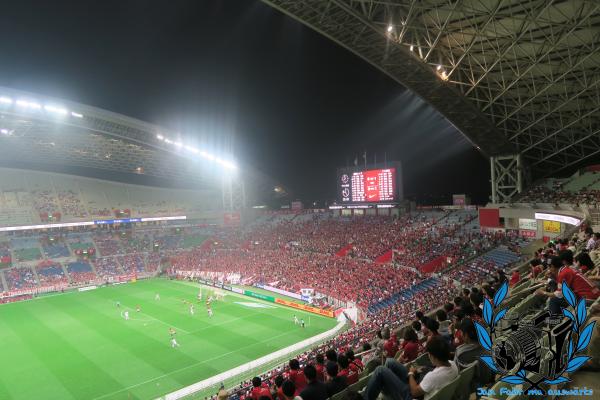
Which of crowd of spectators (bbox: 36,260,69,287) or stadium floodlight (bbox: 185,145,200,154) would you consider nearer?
stadium floodlight (bbox: 185,145,200,154)

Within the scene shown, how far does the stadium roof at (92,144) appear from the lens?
36.5 meters

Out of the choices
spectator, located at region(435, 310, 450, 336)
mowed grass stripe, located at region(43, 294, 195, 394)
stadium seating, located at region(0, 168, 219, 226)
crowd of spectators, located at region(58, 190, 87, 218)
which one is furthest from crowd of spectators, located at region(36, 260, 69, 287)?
spectator, located at region(435, 310, 450, 336)

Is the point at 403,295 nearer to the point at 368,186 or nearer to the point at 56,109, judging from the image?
the point at 368,186

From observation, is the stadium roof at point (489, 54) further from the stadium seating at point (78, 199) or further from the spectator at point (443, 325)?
the stadium seating at point (78, 199)

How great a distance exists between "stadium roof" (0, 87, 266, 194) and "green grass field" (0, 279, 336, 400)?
18304 mm

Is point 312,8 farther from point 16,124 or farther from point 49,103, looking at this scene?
point 16,124

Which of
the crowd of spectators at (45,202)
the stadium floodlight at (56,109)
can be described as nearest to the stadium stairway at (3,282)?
the crowd of spectators at (45,202)

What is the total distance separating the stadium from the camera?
5.43 m

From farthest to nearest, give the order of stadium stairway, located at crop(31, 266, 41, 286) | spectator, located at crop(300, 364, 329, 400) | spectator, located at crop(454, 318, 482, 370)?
stadium stairway, located at crop(31, 266, 41, 286) < spectator, located at crop(300, 364, 329, 400) < spectator, located at crop(454, 318, 482, 370)

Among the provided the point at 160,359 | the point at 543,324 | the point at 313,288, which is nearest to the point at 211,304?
the point at 313,288

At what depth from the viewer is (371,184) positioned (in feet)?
149

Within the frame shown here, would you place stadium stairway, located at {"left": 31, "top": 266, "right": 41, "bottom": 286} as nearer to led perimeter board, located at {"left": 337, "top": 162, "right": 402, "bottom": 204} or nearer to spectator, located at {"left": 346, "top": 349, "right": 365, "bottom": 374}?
led perimeter board, located at {"left": 337, "top": 162, "right": 402, "bottom": 204}

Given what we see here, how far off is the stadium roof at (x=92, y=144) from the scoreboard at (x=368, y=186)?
65.3ft

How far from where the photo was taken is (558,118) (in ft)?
115
